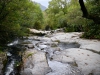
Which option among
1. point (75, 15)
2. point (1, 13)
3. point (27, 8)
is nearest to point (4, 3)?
point (1, 13)

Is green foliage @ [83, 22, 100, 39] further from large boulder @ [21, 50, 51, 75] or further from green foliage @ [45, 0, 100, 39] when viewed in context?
large boulder @ [21, 50, 51, 75]

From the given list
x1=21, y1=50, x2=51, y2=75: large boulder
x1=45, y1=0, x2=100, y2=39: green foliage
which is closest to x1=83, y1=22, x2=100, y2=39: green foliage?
x1=45, y1=0, x2=100, y2=39: green foliage

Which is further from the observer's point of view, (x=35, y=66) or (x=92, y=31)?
(x=92, y=31)

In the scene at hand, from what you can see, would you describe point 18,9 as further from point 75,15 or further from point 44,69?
point 75,15

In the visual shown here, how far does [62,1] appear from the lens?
169 feet

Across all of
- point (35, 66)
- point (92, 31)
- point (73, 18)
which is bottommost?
point (35, 66)

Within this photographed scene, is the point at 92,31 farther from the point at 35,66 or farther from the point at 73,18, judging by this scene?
the point at 35,66

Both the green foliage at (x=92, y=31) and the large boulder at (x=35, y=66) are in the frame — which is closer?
the large boulder at (x=35, y=66)

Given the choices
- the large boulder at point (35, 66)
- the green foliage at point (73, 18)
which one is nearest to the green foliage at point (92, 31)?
the green foliage at point (73, 18)

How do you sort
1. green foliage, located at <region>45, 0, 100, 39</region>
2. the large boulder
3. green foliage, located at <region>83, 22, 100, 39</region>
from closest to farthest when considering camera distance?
the large boulder, green foliage, located at <region>83, 22, 100, 39</region>, green foliage, located at <region>45, 0, 100, 39</region>

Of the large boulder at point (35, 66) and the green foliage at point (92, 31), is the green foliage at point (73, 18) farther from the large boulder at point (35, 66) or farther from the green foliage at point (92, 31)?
the large boulder at point (35, 66)

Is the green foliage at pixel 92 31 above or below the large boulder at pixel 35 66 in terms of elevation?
above

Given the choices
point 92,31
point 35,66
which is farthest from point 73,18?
point 35,66

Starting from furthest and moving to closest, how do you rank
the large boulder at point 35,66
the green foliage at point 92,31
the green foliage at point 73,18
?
1. the green foliage at point 73,18
2. the green foliage at point 92,31
3. the large boulder at point 35,66
